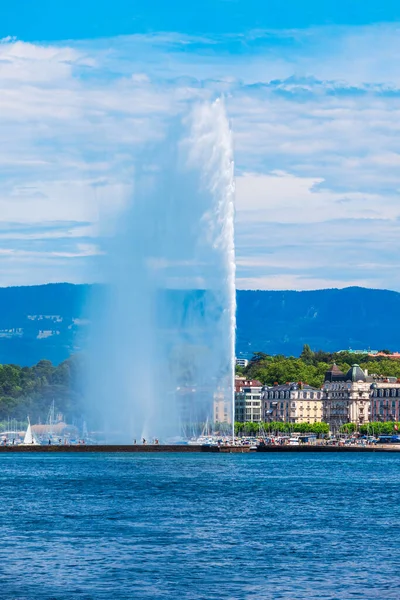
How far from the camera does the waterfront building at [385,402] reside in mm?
159375

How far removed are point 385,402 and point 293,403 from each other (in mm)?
11700

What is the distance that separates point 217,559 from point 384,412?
438ft

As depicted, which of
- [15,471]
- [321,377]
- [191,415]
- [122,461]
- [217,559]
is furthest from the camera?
[321,377]

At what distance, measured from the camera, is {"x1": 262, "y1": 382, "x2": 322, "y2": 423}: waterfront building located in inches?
6476

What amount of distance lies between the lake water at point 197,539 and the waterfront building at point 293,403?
10574cm

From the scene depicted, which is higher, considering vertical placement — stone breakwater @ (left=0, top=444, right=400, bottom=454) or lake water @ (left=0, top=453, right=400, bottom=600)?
stone breakwater @ (left=0, top=444, right=400, bottom=454)

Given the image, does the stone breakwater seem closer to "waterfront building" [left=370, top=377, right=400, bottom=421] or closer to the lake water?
the lake water

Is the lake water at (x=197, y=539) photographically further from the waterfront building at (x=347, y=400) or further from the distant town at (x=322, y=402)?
the waterfront building at (x=347, y=400)

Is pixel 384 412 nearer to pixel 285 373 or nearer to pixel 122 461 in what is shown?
pixel 285 373

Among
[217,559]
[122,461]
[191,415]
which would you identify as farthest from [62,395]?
[217,559]

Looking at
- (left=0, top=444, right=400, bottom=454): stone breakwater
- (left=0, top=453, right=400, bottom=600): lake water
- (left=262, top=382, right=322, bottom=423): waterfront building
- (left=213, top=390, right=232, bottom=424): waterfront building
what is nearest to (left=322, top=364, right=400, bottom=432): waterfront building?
(left=262, top=382, right=322, bottom=423): waterfront building

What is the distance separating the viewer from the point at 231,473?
212 ft

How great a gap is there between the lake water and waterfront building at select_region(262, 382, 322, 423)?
10574 cm

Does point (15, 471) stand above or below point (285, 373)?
below
